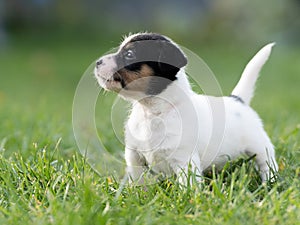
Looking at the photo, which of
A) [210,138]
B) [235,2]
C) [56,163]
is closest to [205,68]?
[210,138]

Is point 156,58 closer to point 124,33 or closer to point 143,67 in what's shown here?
point 143,67

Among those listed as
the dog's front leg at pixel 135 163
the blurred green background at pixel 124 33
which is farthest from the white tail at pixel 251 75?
the blurred green background at pixel 124 33

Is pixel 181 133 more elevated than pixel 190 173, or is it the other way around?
pixel 181 133

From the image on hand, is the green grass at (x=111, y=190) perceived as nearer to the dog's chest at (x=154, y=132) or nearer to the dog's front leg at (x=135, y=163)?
the dog's front leg at (x=135, y=163)

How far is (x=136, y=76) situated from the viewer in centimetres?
322

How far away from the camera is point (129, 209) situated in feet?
8.49

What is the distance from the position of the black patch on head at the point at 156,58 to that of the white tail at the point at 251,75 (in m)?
0.81

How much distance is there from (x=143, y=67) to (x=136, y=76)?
0.22 feet

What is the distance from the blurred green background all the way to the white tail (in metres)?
5.01

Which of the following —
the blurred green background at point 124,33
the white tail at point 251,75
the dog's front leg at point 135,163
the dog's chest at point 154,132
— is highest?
the white tail at point 251,75

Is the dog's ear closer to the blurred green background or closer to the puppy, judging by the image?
the puppy

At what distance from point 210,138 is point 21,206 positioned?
1211 millimetres

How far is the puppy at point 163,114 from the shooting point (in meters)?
3.23

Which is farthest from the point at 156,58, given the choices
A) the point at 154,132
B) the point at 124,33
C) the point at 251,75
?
the point at 124,33
